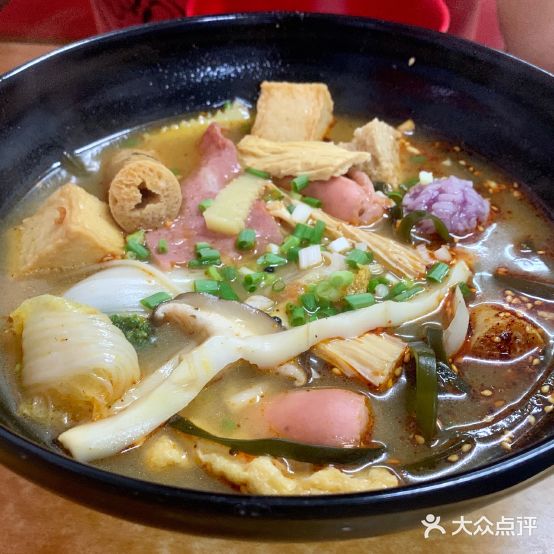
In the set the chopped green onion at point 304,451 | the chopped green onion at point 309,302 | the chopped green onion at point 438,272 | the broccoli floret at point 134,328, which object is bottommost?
the chopped green onion at point 304,451

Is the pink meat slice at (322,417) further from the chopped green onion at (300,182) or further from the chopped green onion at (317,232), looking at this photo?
the chopped green onion at (300,182)

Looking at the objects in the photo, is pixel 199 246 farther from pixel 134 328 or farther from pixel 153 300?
pixel 134 328

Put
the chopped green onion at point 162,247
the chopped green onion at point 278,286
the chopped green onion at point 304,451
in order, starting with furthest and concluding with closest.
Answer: the chopped green onion at point 162,247 < the chopped green onion at point 278,286 < the chopped green onion at point 304,451

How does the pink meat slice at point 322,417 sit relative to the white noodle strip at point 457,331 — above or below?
below

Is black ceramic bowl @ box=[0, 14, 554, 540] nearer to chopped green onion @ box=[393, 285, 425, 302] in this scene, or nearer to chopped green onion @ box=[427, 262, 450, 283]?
chopped green onion @ box=[427, 262, 450, 283]

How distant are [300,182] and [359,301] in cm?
65

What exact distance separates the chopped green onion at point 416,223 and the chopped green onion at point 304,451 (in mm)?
894

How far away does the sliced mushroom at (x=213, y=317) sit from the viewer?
5.70ft

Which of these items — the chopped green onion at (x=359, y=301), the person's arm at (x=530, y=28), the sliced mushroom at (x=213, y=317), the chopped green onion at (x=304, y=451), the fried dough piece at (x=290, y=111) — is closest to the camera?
the chopped green onion at (x=304, y=451)

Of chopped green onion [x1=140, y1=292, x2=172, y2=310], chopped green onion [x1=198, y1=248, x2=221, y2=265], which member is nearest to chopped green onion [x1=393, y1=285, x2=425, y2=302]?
chopped green onion [x1=198, y1=248, x2=221, y2=265]

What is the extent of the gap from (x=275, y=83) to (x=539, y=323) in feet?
4.71

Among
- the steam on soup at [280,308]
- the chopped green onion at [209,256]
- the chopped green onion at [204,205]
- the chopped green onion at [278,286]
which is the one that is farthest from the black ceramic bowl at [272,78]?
the chopped green onion at [278,286]

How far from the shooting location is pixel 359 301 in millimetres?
1861

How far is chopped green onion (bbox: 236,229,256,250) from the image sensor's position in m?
2.10
